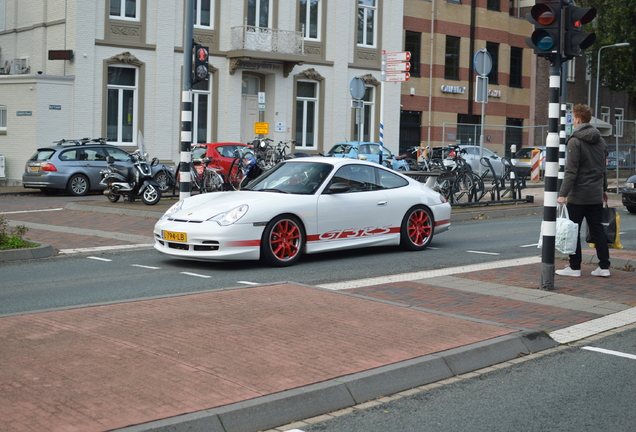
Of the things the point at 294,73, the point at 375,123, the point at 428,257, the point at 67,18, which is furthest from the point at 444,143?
the point at 428,257

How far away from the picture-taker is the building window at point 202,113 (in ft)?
108

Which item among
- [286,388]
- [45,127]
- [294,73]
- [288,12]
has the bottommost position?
[286,388]

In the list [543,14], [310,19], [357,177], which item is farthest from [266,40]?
[543,14]

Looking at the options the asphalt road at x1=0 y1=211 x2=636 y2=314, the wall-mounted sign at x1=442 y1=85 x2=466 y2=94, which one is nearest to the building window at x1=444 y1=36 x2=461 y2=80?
the wall-mounted sign at x1=442 y1=85 x2=466 y2=94

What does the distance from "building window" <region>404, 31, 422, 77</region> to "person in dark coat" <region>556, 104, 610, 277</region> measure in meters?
33.0

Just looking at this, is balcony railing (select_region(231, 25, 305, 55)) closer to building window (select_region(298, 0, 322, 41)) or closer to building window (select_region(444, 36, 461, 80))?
building window (select_region(298, 0, 322, 41))

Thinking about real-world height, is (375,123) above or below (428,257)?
above

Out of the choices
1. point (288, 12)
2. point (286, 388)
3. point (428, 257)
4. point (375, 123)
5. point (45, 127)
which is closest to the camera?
point (286, 388)

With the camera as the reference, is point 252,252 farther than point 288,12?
No

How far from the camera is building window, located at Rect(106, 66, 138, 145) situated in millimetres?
30672

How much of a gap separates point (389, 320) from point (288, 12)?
2925cm

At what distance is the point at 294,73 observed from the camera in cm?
3566

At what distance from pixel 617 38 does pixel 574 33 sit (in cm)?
4173

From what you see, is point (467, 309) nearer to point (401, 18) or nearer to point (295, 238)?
point (295, 238)
